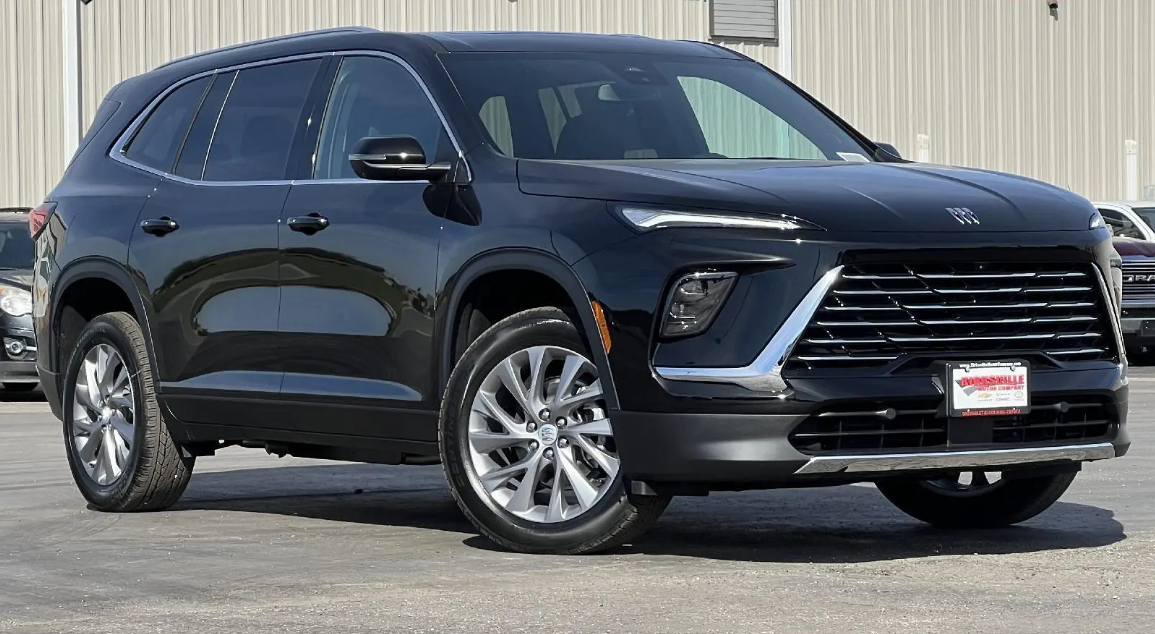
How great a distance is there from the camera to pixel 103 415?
9.10 m

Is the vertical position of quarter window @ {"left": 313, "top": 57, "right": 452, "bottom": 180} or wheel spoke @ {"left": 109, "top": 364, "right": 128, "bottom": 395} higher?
quarter window @ {"left": 313, "top": 57, "right": 452, "bottom": 180}

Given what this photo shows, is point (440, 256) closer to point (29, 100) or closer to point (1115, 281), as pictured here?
point (1115, 281)

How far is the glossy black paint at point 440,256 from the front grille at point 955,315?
7 cm

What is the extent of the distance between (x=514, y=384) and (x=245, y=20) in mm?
20635

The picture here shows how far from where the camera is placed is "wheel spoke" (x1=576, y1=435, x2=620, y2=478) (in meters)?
6.83

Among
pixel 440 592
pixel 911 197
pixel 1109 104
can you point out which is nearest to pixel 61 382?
pixel 440 592

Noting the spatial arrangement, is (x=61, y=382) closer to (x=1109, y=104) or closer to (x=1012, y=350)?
(x=1012, y=350)

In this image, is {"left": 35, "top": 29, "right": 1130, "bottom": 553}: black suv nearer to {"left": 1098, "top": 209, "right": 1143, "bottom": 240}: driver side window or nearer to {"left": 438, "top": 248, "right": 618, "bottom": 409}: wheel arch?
{"left": 438, "top": 248, "right": 618, "bottom": 409}: wheel arch

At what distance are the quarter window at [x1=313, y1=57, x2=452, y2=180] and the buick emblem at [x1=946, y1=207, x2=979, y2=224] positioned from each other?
194cm

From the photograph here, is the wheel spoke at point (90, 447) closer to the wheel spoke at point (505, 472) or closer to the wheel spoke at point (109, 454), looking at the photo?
the wheel spoke at point (109, 454)

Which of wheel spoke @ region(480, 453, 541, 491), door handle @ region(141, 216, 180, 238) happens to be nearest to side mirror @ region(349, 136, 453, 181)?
wheel spoke @ region(480, 453, 541, 491)

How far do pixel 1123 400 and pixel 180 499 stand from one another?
170 inches

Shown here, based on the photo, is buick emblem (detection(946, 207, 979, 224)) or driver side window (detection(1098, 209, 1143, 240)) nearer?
buick emblem (detection(946, 207, 979, 224))

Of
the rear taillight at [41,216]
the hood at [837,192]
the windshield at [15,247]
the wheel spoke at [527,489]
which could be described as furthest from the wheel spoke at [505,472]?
the windshield at [15,247]
